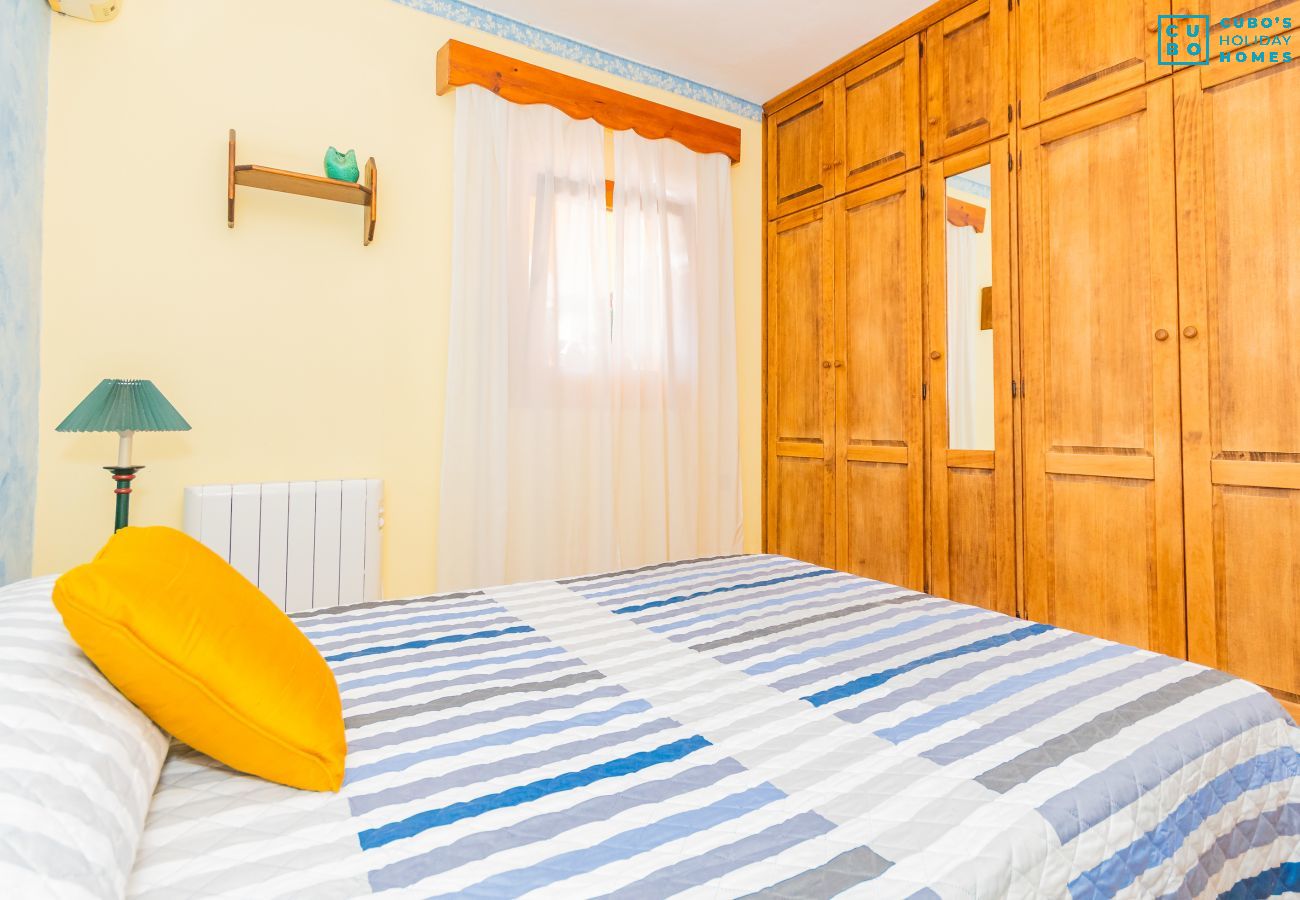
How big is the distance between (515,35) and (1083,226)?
100 inches

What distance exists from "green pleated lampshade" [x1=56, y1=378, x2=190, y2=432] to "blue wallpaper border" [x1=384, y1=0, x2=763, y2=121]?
1.93m

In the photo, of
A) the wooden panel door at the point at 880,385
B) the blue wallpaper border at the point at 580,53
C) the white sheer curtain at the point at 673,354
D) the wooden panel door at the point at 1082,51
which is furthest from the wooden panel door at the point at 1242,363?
the blue wallpaper border at the point at 580,53

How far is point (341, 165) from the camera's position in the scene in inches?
96.5

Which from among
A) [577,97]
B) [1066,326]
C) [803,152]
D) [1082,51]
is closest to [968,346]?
[1066,326]

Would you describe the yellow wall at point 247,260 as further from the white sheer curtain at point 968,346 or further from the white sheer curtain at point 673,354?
the white sheer curtain at point 968,346

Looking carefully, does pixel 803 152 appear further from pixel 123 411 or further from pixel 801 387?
pixel 123 411

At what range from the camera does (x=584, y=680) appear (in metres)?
1.24

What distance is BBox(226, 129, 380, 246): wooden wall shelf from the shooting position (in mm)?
2293

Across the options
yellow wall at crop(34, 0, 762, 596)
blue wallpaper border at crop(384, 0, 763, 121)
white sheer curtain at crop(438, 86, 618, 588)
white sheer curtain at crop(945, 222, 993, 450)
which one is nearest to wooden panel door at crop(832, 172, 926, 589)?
white sheer curtain at crop(945, 222, 993, 450)

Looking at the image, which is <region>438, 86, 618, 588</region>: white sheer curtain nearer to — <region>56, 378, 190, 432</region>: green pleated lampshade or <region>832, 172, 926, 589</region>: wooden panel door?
<region>56, 378, 190, 432</region>: green pleated lampshade

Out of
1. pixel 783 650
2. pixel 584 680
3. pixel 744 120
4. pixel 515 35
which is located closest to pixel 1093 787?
pixel 783 650

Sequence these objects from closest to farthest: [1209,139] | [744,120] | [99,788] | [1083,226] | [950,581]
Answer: [99,788] < [1209,139] < [1083,226] < [950,581] < [744,120]

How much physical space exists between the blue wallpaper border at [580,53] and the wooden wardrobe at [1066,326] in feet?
1.29

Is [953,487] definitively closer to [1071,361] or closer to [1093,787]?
[1071,361]
